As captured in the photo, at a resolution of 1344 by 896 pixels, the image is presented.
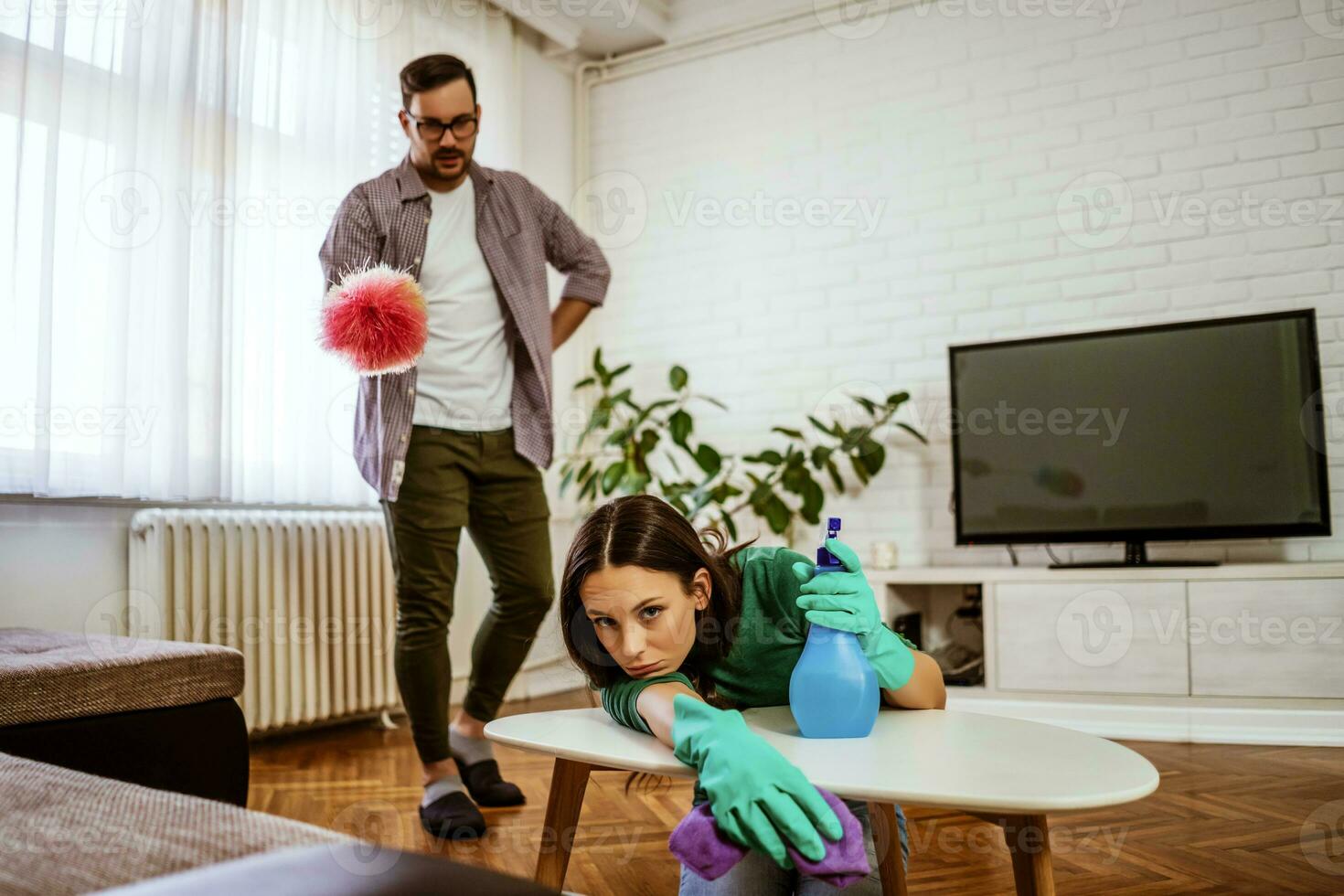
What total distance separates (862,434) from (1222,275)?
1.28 m

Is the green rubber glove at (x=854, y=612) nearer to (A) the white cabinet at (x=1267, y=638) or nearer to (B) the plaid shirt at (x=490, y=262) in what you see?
(B) the plaid shirt at (x=490, y=262)

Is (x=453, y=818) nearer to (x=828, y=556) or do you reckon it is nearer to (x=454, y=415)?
(x=454, y=415)

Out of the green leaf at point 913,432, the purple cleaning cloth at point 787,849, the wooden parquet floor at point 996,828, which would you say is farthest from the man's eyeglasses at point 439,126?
the green leaf at point 913,432

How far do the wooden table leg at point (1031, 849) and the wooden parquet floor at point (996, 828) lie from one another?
2.54 ft

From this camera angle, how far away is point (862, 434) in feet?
12.1

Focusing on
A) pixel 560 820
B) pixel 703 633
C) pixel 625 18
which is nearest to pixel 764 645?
pixel 703 633

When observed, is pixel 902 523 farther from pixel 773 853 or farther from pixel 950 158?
pixel 773 853

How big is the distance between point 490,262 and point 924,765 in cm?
163

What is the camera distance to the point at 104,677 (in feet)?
4.95

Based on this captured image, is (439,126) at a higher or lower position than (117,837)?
higher

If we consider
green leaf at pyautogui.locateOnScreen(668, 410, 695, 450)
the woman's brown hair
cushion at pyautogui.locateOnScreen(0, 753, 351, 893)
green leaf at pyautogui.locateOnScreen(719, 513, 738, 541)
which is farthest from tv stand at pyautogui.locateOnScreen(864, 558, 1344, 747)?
cushion at pyautogui.locateOnScreen(0, 753, 351, 893)

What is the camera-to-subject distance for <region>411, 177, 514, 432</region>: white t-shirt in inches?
84.6

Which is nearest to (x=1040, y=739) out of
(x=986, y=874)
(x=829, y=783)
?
(x=829, y=783)

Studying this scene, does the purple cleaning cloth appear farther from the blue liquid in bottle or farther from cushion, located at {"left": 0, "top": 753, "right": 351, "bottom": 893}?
cushion, located at {"left": 0, "top": 753, "right": 351, "bottom": 893}
